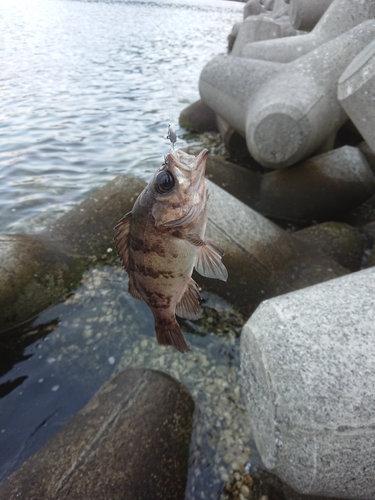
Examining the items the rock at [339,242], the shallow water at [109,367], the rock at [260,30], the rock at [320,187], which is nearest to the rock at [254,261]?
the shallow water at [109,367]

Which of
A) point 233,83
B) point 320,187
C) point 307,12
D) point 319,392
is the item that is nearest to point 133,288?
point 319,392

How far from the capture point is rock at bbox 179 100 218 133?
11.8 m

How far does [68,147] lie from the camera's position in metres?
10.6

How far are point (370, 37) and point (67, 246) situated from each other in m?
A: 5.96

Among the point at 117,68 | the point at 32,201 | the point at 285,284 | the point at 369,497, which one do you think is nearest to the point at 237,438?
the point at 369,497

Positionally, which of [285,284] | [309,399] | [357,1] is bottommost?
[285,284]

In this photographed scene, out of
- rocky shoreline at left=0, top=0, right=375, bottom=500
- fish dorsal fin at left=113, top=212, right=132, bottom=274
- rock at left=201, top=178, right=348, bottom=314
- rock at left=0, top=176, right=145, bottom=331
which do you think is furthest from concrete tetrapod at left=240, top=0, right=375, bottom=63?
fish dorsal fin at left=113, top=212, right=132, bottom=274

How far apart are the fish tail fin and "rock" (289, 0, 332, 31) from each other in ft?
37.5

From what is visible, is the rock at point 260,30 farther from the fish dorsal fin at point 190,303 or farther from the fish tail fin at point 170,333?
the fish tail fin at point 170,333

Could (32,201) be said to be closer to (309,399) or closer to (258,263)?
(258,263)

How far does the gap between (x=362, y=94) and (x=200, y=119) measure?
7605 millimetres

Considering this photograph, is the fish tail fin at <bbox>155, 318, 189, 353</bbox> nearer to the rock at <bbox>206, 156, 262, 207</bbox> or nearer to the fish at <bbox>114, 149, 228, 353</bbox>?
the fish at <bbox>114, 149, 228, 353</bbox>

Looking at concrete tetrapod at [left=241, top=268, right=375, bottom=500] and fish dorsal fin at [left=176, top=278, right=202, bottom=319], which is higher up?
fish dorsal fin at [left=176, top=278, right=202, bottom=319]

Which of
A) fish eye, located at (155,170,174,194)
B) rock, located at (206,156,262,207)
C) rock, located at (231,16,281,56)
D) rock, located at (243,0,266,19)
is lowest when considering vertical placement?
rock, located at (206,156,262,207)
